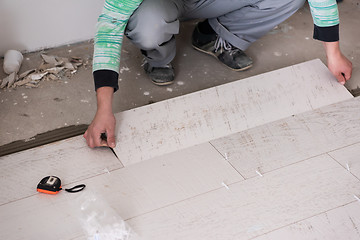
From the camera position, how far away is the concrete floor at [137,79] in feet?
7.36

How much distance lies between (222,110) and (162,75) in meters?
0.52

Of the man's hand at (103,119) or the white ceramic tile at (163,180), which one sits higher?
the man's hand at (103,119)

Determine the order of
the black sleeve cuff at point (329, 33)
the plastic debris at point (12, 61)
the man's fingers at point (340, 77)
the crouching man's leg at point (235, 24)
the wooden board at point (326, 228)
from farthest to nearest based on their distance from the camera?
the plastic debris at point (12, 61) → the crouching man's leg at point (235, 24) → the man's fingers at point (340, 77) → the black sleeve cuff at point (329, 33) → the wooden board at point (326, 228)

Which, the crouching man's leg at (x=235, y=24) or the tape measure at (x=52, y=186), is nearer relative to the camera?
the tape measure at (x=52, y=186)

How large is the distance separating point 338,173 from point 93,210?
3.11ft

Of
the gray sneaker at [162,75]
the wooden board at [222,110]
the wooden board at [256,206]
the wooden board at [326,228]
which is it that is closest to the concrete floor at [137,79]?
the gray sneaker at [162,75]

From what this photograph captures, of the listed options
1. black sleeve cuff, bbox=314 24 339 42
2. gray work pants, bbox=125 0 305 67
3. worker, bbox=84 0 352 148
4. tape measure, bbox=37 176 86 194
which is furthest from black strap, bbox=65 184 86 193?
black sleeve cuff, bbox=314 24 339 42

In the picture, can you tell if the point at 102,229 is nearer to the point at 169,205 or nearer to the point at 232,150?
the point at 169,205

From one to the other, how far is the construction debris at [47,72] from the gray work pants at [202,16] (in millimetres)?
488

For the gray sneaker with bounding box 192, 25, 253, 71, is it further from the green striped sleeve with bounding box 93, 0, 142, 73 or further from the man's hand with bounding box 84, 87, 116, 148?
the man's hand with bounding box 84, 87, 116, 148

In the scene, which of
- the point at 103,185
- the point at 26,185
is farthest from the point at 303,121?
the point at 26,185

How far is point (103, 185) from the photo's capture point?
1.70 metres

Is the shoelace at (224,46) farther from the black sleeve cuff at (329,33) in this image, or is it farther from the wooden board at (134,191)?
the wooden board at (134,191)

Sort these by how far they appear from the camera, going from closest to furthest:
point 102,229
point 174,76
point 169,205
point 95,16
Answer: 1. point 102,229
2. point 169,205
3. point 174,76
4. point 95,16
